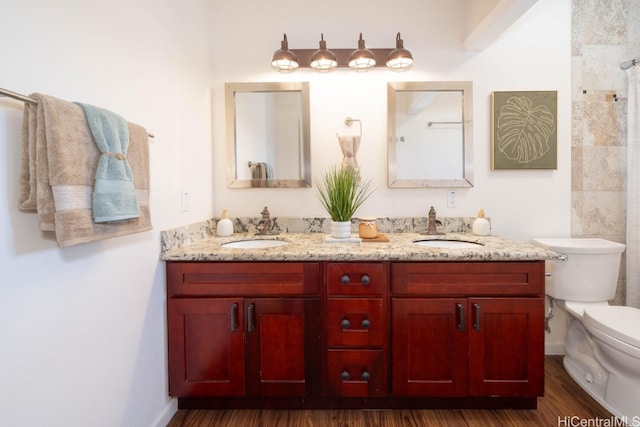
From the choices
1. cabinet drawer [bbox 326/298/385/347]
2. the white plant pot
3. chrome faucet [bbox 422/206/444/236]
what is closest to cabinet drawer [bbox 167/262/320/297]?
cabinet drawer [bbox 326/298/385/347]

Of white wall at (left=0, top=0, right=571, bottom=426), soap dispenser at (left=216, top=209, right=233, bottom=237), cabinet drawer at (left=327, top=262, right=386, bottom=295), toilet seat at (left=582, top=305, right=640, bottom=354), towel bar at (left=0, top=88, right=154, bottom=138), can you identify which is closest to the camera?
towel bar at (left=0, top=88, right=154, bottom=138)

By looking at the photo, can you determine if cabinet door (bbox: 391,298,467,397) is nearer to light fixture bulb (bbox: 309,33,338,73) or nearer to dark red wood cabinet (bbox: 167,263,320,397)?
dark red wood cabinet (bbox: 167,263,320,397)

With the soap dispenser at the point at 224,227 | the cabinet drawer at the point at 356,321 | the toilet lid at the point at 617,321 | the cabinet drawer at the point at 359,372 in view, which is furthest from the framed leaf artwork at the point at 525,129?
the soap dispenser at the point at 224,227

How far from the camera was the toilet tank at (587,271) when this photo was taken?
5.57ft

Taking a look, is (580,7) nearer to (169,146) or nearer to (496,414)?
(496,414)

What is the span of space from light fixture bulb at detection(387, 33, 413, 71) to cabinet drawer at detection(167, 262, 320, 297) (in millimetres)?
1250

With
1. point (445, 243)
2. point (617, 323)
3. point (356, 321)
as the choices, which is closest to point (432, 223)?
point (445, 243)

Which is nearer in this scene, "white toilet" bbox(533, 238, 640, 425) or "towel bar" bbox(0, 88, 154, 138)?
"towel bar" bbox(0, 88, 154, 138)

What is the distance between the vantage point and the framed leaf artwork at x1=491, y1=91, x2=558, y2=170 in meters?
1.89

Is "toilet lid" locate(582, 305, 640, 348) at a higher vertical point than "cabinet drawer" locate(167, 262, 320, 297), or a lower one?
lower

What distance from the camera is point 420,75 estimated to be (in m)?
1.94

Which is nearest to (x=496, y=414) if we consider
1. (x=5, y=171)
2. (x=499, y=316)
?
(x=499, y=316)

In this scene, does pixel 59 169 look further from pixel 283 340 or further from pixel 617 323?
pixel 617 323

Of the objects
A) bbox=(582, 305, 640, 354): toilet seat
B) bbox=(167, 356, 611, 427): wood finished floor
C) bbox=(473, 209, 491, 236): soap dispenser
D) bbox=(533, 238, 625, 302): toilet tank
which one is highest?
bbox=(473, 209, 491, 236): soap dispenser
